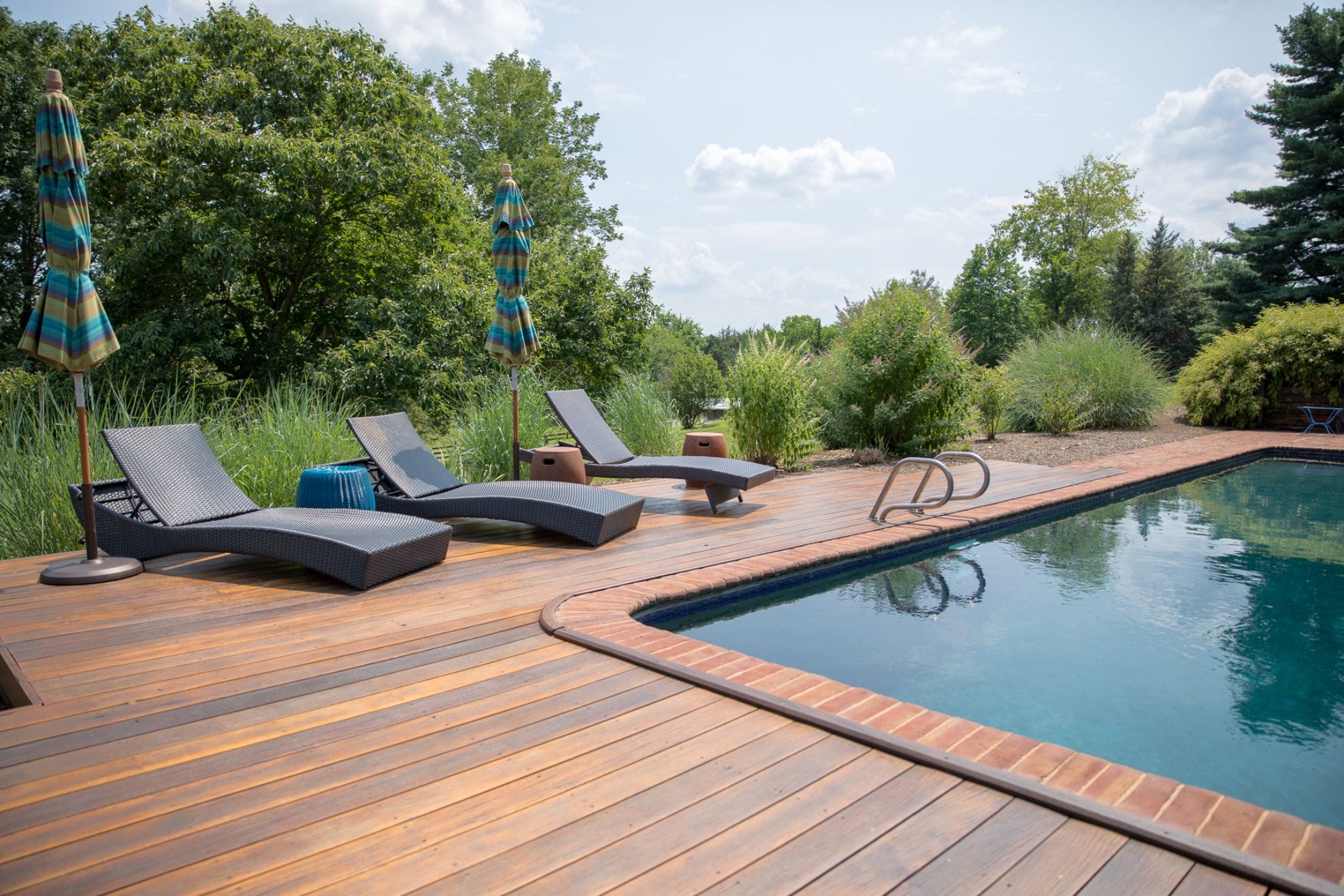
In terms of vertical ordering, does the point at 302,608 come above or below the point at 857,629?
above

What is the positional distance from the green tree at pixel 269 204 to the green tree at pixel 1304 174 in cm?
2248

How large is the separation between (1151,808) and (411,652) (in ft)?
7.78

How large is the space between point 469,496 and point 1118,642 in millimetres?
3625

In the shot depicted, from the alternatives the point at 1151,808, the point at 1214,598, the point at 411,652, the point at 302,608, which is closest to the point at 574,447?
the point at 302,608

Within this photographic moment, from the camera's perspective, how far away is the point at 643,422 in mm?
8375

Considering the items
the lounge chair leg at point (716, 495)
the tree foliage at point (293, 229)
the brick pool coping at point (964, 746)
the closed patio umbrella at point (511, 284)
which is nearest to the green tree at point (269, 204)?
the tree foliage at point (293, 229)

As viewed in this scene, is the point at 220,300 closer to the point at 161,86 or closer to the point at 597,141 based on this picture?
the point at 161,86

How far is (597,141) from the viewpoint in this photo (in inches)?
1096

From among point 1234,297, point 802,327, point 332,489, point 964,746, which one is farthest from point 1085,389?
point 802,327

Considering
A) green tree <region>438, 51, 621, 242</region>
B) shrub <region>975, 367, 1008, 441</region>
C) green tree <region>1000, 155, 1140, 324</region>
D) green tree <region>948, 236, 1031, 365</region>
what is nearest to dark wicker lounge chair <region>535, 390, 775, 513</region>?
shrub <region>975, 367, 1008, 441</region>

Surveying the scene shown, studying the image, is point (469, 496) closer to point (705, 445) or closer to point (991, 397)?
point (705, 445)

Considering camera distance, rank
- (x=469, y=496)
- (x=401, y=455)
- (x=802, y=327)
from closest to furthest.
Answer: (x=469, y=496), (x=401, y=455), (x=802, y=327)

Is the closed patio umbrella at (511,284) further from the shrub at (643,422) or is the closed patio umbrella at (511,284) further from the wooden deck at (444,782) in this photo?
the wooden deck at (444,782)

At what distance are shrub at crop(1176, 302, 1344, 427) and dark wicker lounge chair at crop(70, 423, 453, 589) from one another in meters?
13.7
